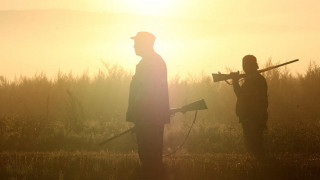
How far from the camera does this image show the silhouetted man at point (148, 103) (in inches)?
400

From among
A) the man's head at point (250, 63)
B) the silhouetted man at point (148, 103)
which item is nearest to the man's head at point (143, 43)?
the silhouetted man at point (148, 103)

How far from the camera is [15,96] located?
90.3ft

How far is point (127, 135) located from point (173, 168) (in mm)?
6522

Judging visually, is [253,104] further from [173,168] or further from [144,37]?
[144,37]

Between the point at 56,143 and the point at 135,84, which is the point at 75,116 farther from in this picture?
the point at 135,84

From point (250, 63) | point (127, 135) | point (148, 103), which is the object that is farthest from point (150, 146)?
point (127, 135)

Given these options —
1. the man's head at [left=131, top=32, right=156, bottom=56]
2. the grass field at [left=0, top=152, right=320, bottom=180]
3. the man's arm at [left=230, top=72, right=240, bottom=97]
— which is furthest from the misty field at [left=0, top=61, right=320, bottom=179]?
the man's head at [left=131, top=32, right=156, bottom=56]

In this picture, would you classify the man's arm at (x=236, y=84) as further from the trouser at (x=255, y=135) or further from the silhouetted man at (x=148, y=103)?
the silhouetted man at (x=148, y=103)

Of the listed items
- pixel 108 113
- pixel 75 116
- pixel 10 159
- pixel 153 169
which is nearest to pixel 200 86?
pixel 108 113

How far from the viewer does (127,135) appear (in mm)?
17516

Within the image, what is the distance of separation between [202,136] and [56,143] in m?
4.60

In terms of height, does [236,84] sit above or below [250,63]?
below

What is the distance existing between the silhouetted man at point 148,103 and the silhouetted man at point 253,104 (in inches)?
117

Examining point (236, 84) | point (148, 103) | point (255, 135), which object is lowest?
point (255, 135)
